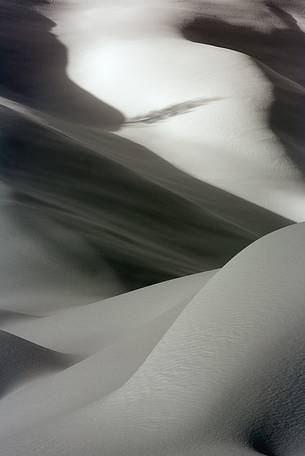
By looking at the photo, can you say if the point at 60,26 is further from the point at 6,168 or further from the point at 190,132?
the point at 6,168

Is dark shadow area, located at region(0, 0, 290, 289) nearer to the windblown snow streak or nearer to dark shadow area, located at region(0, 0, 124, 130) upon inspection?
the windblown snow streak

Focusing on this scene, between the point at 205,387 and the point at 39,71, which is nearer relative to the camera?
the point at 205,387

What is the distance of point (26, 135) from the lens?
6.73 metres

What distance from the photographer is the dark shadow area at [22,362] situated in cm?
243

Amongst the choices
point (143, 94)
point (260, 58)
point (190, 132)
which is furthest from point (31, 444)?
point (260, 58)

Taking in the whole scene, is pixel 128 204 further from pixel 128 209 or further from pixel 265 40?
pixel 265 40

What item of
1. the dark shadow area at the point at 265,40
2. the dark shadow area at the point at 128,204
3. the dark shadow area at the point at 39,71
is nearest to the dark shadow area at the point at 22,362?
the dark shadow area at the point at 128,204

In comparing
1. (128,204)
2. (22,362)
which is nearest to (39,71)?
(128,204)

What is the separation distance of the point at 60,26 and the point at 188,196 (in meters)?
9.47

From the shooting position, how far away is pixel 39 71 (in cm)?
1306

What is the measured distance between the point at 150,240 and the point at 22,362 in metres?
2.98

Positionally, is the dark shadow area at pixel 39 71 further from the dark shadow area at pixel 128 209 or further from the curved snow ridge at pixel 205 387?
the curved snow ridge at pixel 205 387

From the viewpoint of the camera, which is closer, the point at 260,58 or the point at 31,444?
the point at 31,444

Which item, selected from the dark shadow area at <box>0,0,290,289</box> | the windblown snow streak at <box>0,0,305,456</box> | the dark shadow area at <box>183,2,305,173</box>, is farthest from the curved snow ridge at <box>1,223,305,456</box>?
the dark shadow area at <box>183,2,305,173</box>
